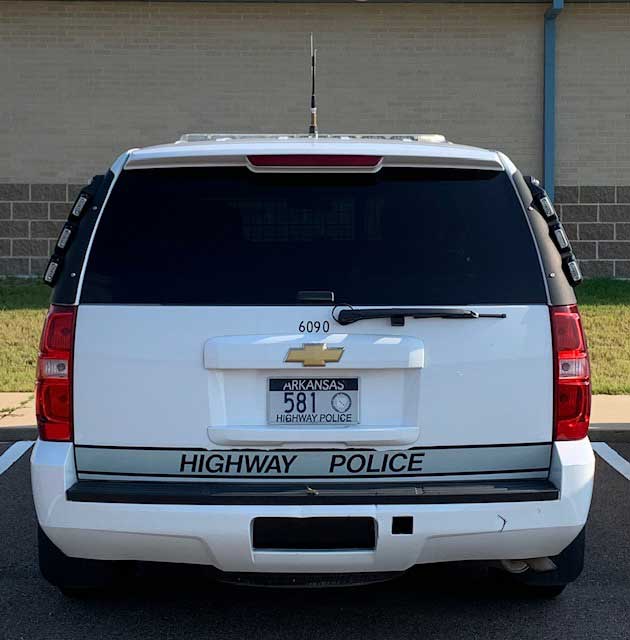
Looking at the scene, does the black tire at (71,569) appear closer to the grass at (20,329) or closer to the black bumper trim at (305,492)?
the black bumper trim at (305,492)

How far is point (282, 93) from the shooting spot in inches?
650

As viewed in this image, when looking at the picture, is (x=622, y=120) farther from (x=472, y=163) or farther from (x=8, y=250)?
(x=472, y=163)

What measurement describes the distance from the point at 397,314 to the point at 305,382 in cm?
42

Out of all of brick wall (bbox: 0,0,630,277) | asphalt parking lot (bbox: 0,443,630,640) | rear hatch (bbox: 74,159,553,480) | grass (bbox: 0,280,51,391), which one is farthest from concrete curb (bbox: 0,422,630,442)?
brick wall (bbox: 0,0,630,277)

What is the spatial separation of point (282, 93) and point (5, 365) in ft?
22.4

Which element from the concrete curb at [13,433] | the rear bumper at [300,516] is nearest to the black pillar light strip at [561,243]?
the rear bumper at [300,516]

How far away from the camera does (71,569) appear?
4.70 meters

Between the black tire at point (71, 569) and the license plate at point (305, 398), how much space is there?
1.10 metres

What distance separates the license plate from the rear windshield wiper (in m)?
0.23

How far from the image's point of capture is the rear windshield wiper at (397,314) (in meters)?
4.16

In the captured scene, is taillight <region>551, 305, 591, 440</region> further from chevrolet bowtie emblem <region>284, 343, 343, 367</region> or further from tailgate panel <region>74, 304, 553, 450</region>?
→ chevrolet bowtie emblem <region>284, 343, 343, 367</region>

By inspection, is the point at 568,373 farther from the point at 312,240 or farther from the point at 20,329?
the point at 20,329

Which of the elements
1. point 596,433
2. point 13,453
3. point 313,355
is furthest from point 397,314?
point 596,433

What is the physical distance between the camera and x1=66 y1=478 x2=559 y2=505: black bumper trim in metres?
4.12
